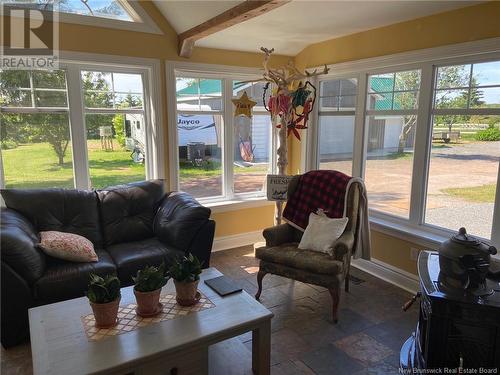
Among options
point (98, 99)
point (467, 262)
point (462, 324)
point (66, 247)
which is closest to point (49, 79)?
point (98, 99)

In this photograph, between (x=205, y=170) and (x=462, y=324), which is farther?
(x=205, y=170)

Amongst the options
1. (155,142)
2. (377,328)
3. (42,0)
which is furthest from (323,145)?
(42,0)

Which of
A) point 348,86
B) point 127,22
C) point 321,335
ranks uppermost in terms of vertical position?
point 127,22

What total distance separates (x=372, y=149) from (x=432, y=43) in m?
1.11

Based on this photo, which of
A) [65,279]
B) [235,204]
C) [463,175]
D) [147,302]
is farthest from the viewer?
[235,204]

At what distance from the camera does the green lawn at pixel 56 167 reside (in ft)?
10.2

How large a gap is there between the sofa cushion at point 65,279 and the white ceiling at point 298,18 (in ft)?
7.57

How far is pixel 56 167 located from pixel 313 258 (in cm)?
248

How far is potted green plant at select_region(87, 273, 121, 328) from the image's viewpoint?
67.7 inches

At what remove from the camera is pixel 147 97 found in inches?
142

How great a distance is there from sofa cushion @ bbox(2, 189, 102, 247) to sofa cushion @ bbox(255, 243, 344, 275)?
1464 millimetres

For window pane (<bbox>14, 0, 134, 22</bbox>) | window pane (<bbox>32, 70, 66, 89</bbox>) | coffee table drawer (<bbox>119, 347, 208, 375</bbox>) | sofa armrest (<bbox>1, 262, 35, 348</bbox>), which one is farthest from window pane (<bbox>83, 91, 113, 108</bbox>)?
coffee table drawer (<bbox>119, 347, 208, 375</bbox>)

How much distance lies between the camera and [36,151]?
319 centimetres

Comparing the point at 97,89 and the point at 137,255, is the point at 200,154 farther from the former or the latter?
the point at 137,255
